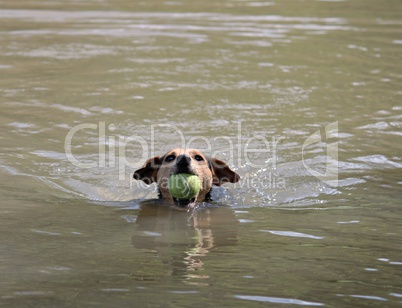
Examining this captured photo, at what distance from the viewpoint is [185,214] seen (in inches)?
296

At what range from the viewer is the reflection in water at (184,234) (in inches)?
222

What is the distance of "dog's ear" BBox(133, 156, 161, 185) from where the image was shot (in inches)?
319

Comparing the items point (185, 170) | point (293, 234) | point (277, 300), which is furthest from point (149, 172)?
point (277, 300)

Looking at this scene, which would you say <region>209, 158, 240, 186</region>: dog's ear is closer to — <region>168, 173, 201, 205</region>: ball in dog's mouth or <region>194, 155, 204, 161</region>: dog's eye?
<region>194, 155, 204, 161</region>: dog's eye

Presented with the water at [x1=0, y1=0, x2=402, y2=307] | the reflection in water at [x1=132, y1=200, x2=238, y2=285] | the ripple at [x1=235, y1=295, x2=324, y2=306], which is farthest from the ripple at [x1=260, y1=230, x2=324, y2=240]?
the ripple at [x1=235, y1=295, x2=324, y2=306]

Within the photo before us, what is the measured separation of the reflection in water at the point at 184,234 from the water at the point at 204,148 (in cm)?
3

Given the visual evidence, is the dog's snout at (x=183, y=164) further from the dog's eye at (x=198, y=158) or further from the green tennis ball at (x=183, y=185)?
the dog's eye at (x=198, y=158)

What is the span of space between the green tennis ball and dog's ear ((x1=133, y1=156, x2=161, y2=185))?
2.47 feet

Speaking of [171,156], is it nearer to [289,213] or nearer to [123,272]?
[289,213]

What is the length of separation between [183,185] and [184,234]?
77 centimetres

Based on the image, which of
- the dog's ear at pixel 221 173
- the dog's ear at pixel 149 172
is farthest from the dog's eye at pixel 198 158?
the dog's ear at pixel 149 172

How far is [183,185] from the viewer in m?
7.35

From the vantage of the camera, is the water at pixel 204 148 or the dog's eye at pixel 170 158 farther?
the dog's eye at pixel 170 158

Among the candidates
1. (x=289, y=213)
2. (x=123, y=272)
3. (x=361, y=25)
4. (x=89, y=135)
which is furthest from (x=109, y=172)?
(x=361, y=25)
